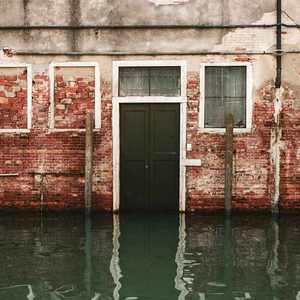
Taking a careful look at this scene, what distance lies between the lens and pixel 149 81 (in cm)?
1102

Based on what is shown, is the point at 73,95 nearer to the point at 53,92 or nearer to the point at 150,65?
the point at 53,92

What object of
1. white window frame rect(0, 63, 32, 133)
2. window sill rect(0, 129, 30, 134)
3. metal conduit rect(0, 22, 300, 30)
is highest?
metal conduit rect(0, 22, 300, 30)

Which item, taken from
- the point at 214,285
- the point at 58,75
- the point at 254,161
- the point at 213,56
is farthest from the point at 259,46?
the point at 214,285

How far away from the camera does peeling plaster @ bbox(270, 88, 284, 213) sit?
10.7m

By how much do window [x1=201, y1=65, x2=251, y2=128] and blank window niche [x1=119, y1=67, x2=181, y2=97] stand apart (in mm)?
637

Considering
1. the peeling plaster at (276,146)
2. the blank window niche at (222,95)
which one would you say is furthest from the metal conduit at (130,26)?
the peeling plaster at (276,146)

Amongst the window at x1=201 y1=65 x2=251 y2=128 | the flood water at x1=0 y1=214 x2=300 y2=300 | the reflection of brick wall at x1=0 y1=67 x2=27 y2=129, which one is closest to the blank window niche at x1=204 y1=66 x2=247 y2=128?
the window at x1=201 y1=65 x2=251 y2=128

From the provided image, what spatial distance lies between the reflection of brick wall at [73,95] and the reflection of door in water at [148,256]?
2.25 meters

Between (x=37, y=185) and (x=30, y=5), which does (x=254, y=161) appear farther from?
(x=30, y=5)

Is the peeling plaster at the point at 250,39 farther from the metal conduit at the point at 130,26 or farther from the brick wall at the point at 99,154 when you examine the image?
the brick wall at the point at 99,154

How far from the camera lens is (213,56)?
427 inches

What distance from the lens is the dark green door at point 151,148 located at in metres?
10.9

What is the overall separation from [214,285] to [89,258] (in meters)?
1.97

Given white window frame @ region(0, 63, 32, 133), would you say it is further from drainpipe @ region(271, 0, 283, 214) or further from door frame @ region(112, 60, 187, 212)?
drainpipe @ region(271, 0, 283, 214)
